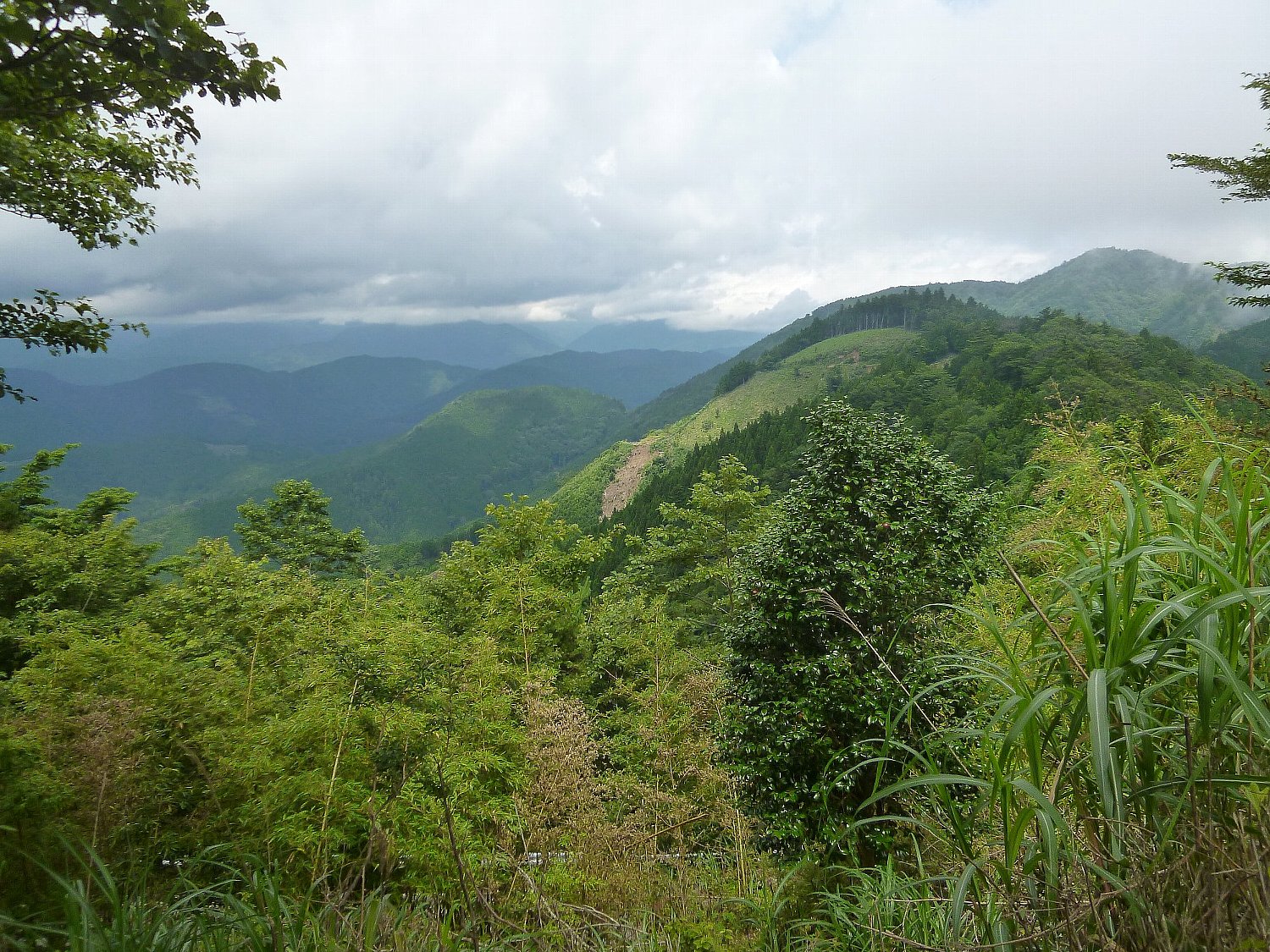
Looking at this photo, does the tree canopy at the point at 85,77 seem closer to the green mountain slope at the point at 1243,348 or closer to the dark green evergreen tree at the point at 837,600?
the dark green evergreen tree at the point at 837,600

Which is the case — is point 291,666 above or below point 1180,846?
below

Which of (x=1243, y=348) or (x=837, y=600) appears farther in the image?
(x=1243, y=348)

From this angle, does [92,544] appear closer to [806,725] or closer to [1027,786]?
[806,725]

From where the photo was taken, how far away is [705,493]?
20719 mm

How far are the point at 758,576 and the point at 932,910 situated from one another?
7880mm

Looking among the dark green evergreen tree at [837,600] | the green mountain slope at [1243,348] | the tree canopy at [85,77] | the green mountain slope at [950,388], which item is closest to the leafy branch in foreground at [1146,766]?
the tree canopy at [85,77]

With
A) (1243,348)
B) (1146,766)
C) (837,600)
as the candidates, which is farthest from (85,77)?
(1243,348)

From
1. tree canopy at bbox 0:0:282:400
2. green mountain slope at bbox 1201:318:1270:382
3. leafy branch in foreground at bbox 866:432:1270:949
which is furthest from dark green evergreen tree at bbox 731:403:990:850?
green mountain slope at bbox 1201:318:1270:382

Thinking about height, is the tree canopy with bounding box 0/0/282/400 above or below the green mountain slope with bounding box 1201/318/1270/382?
below

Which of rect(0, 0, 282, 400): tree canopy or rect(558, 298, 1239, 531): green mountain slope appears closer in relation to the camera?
rect(0, 0, 282, 400): tree canopy

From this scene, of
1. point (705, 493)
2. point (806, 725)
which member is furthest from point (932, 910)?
point (705, 493)

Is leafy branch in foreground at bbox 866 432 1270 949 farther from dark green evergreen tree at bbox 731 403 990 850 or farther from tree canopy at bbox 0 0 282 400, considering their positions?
dark green evergreen tree at bbox 731 403 990 850

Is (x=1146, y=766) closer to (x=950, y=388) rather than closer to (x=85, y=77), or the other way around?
(x=85, y=77)

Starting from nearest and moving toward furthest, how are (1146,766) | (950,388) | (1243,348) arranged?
(1146,766)
(950,388)
(1243,348)
